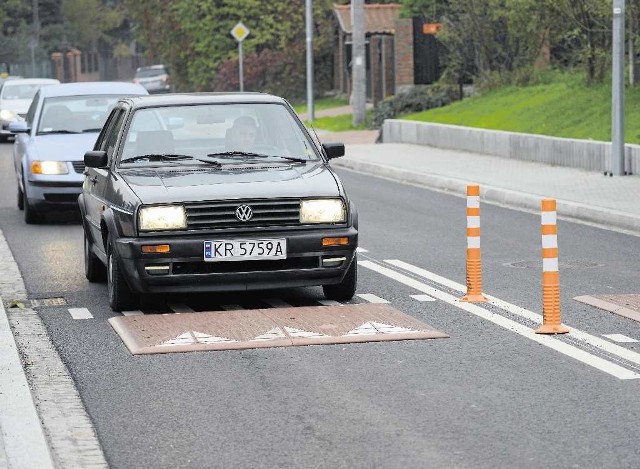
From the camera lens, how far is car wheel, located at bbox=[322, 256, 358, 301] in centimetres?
1162

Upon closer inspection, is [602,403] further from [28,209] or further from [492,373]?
[28,209]

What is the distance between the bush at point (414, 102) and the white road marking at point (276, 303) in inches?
1092

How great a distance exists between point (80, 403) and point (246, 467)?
1.66m

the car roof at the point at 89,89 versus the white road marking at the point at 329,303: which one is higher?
the car roof at the point at 89,89

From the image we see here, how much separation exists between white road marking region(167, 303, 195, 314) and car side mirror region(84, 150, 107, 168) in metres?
1.28

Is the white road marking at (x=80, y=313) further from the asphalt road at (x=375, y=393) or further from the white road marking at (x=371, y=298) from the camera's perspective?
the white road marking at (x=371, y=298)

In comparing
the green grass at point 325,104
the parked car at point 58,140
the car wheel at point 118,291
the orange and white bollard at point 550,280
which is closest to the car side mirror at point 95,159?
the car wheel at point 118,291

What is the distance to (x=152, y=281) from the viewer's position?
10977mm

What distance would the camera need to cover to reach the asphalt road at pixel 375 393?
23.1ft

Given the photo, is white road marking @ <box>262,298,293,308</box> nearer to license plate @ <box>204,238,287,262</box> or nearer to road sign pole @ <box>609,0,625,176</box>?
license plate @ <box>204,238,287,262</box>

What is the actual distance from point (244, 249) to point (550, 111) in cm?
1969

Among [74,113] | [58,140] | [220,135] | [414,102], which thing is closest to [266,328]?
[220,135]

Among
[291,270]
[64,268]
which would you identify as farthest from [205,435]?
[64,268]

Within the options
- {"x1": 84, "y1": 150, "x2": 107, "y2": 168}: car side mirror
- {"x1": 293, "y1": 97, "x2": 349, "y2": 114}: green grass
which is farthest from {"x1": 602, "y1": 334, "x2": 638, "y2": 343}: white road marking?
{"x1": 293, "y1": 97, "x2": 349, "y2": 114}: green grass
